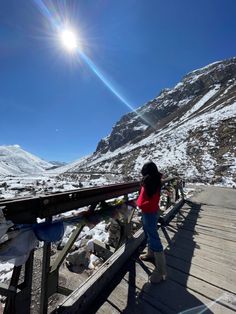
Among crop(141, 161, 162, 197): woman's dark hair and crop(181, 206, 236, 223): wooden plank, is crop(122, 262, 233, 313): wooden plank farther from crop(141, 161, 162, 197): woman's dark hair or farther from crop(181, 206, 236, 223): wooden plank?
crop(181, 206, 236, 223): wooden plank

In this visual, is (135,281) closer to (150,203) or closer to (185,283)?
(185,283)

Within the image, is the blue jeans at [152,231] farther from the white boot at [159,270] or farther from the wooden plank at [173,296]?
the wooden plank at [173,296]

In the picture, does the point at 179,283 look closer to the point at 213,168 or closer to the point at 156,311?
the point at 156,311

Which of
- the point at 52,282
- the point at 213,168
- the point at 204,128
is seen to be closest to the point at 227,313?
the point at 52,282

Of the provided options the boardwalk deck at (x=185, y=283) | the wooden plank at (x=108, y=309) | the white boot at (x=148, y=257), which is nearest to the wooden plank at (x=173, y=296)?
the boardwalk deck at (x=185, y=283)

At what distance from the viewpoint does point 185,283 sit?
3.38 meters

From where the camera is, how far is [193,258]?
4.27 meters

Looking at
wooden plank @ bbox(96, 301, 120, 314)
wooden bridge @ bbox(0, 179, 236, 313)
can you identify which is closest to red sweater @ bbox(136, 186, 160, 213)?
wooden bridge @ bbox(0, 179, 236, 313)

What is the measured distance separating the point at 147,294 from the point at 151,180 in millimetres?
1641

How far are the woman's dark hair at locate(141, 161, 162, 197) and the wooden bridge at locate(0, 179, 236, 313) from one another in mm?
507

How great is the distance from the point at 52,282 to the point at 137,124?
13961 cm

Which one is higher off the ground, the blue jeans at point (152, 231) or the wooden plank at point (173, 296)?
the blue jeans at point (152, 231)

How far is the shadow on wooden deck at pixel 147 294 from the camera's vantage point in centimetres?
280

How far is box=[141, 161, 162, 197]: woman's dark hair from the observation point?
3.48 metres
